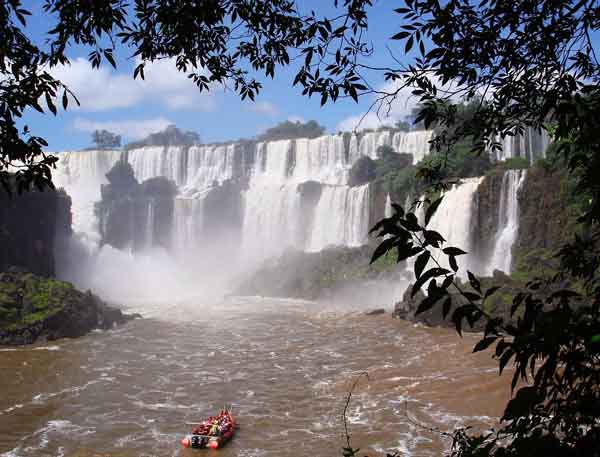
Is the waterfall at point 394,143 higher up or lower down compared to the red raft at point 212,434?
higher up

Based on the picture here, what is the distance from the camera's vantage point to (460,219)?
30188 mm

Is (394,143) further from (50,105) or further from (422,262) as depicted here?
(422,262)

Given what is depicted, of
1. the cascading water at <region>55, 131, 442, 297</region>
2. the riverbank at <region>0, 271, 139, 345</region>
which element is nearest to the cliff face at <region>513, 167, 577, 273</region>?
the cascading water at <region>55, 131, 442, 297</region>

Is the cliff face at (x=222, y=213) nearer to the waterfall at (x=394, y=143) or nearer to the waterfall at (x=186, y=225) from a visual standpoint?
the waterfall at (x=186, y=225)

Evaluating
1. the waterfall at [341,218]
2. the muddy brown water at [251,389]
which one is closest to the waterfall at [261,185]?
the waterfall at [341,218]

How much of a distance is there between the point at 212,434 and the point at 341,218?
28535 mm

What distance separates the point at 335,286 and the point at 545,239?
12.6 meters

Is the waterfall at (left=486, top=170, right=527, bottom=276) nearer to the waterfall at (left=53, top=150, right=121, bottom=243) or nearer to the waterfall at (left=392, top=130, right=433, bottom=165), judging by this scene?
the waterfall at (left=392, top=130, right=433, bottom=165)

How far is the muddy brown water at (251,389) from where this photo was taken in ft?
40.3

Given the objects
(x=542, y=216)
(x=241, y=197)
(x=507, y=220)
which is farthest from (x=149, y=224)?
(x=542, y=216)

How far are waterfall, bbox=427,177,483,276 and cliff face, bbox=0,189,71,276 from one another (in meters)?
20.1

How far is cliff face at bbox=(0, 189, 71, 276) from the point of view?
28.2 m

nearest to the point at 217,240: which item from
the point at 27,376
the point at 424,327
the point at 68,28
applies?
the point at 424,327

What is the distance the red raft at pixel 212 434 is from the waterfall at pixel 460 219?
63.0 feet
